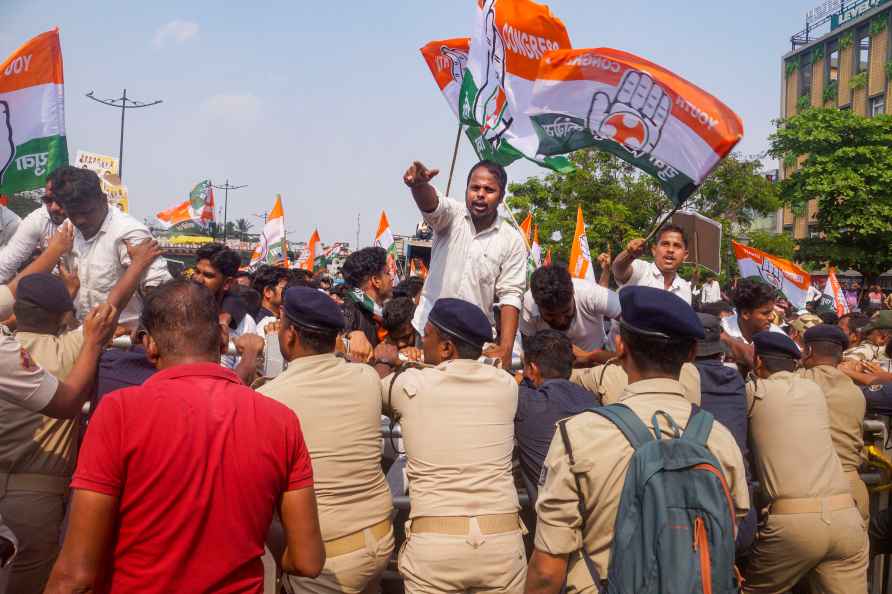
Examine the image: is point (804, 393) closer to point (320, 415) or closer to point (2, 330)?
point (320, 415)

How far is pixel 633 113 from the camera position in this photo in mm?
5281

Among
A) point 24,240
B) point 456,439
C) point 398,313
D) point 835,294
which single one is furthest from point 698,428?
point 835,294

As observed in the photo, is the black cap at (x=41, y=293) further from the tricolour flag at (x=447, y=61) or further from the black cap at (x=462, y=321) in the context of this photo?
the tricolour flag at (x=447, y=61)

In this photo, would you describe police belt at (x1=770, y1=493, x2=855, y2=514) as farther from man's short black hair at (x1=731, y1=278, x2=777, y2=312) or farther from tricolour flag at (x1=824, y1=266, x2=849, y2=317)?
tricolour flag at (x1=824, y1=266, x2=849, y2=317)

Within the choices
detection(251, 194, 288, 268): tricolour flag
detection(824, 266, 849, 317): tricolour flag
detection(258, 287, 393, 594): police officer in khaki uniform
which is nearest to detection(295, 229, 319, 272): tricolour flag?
detection(251, 194, 288, 268): tricolour flag

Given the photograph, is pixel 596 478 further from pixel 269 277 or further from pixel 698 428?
pixel 269 277

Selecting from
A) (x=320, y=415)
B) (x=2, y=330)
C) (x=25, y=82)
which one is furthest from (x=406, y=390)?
(x=25, y=82)

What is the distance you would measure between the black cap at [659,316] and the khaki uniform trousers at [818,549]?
1767 mm

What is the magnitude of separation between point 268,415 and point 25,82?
13.6 feet

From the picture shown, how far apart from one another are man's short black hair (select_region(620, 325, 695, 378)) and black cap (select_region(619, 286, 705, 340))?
2 centimetres

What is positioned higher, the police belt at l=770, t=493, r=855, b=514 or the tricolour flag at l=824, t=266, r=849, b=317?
the tricolour flag at l=824, t=266, r=849, b=317

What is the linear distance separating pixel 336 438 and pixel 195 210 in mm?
22674

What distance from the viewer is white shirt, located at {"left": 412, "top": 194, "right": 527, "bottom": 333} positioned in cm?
476

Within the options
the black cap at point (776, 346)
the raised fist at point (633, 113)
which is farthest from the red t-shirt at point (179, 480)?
the raised fist at point (633, 113)
